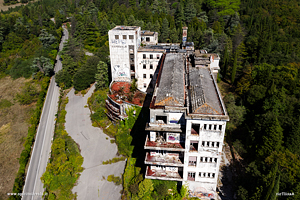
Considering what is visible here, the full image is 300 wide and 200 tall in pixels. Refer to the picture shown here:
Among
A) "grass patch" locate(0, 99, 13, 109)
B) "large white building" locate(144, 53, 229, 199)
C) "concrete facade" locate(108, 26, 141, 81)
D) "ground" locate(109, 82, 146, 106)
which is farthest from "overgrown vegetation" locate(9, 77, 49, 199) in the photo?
"large white building" locate(144, 53, 229, 199)

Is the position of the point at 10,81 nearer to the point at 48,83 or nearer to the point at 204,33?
the point at 48,83

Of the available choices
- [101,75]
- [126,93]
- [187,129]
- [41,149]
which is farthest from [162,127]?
[101,75]

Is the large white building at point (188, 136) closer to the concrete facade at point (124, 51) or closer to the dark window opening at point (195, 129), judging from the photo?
the dark window opening at point (195, 129)

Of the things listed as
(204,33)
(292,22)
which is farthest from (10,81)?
(292,22)

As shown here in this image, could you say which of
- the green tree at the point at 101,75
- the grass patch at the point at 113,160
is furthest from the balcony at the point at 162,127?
the green tree at the point at 101,75

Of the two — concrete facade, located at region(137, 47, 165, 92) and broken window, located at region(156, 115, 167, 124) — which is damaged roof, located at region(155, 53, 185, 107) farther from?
concrete facade, located at region(137, 47, 165, 92)

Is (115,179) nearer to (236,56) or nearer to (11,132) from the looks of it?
(11,132)

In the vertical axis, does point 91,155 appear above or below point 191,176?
below
